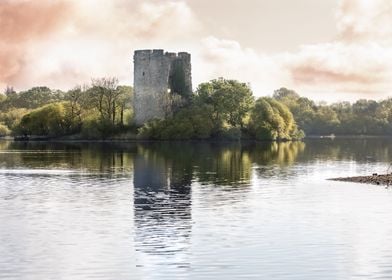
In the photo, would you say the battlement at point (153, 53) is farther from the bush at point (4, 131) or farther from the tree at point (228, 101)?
the bush at point (4, 131)

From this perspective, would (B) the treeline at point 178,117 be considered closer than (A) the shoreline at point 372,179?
No

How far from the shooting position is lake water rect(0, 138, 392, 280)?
16969mm

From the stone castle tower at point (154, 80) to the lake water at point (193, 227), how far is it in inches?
2298

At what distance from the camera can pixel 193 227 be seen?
72.8 ft

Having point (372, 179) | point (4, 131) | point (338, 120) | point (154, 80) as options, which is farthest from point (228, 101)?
point (372, 179)

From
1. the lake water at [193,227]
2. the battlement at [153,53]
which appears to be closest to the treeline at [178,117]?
the battlement at [153,53]

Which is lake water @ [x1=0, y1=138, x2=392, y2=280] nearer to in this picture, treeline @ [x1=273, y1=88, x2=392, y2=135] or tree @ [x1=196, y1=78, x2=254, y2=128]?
tree @ [x1=196, y1=78, x2=254, y2=128]

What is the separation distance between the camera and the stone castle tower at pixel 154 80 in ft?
321

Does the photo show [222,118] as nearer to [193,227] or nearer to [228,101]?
[228,101]

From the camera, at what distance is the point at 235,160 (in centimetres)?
5444

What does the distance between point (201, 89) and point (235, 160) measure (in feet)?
156

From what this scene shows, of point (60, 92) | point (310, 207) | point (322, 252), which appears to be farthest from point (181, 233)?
point (60, 92)

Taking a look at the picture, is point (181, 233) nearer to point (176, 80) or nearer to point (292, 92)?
point (176, 80)

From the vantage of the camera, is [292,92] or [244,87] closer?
[244,87]
